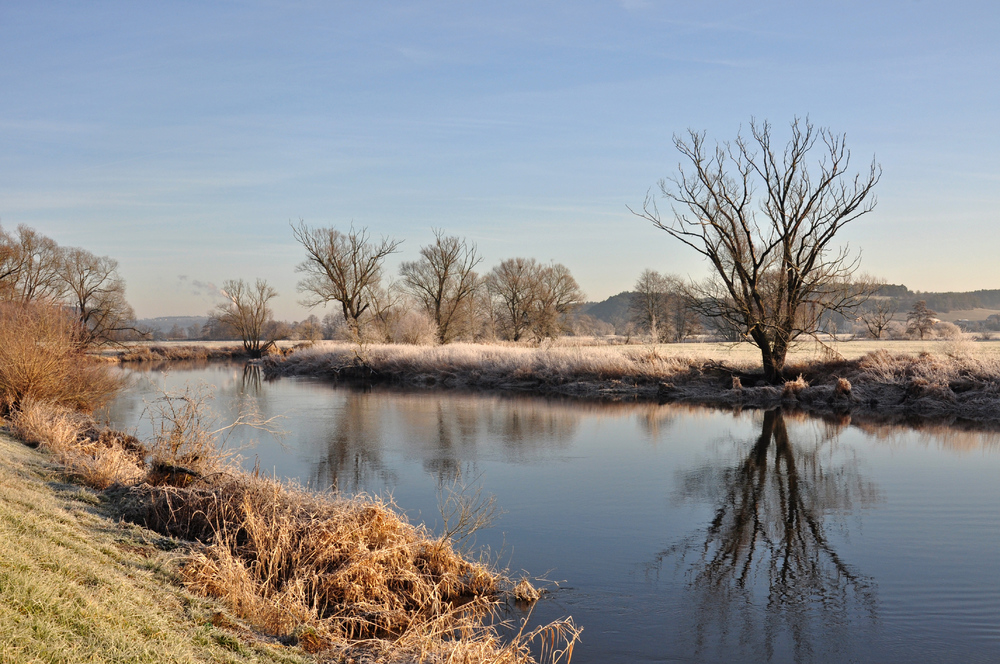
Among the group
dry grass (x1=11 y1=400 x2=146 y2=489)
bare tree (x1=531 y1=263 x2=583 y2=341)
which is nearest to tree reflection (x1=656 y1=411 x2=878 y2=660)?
dry grass (x1=11 y1=400 x2=146 y2=489)

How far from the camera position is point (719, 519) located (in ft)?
31.2

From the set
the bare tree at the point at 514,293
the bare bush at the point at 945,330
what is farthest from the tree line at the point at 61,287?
the bare bush at the point at 945,330

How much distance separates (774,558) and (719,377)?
60.5 feet

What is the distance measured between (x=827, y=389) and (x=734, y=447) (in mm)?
8701

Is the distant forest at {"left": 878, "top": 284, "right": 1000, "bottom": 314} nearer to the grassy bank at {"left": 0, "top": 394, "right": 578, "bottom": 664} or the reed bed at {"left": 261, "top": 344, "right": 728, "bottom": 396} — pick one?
the reed bed at {"left": 261, "top": 344, "right": 728, "bottom": 396}

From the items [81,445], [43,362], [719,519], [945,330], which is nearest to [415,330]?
[43,362]

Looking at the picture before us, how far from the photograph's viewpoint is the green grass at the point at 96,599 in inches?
133

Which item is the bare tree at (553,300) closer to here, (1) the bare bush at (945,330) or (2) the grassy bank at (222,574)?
(1) the bare bush at (945,330)

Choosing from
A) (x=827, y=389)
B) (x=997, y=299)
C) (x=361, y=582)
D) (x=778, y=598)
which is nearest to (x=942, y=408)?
(x=827, y=389)

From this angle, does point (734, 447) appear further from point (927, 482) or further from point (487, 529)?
point (487, 529)

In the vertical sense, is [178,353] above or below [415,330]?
below

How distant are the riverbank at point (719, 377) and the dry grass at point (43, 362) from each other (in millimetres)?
16240

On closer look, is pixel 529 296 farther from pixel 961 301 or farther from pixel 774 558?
pixel 961 301

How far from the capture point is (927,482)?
1174cm
